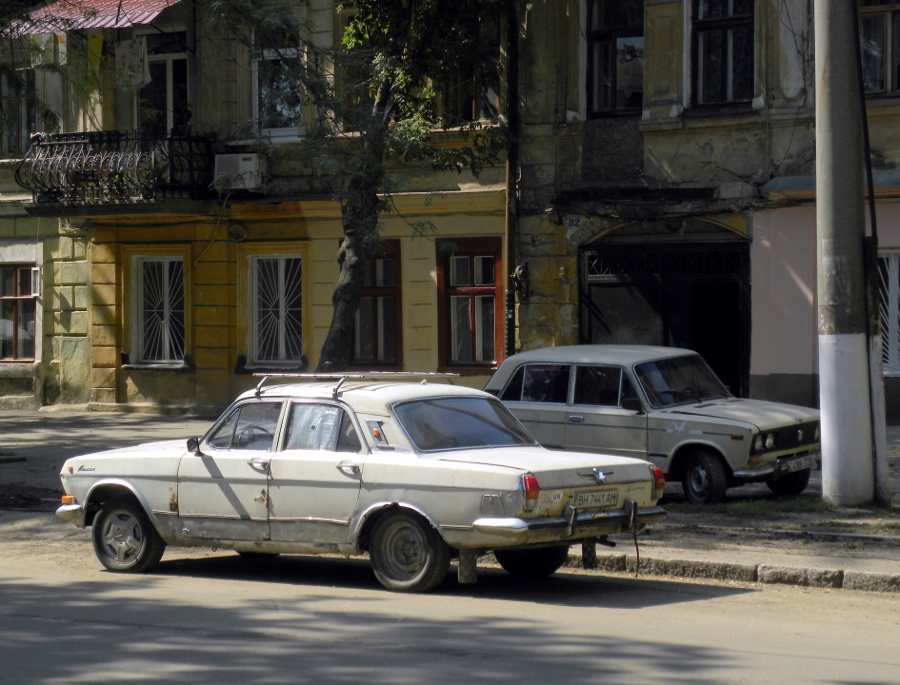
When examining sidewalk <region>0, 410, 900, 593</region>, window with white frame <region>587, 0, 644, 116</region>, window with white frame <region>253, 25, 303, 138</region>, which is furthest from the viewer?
window with white frame <region>253, 25, 303, 138</region>

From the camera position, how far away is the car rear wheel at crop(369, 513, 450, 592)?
26.9 ft

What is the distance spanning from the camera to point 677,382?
12.8m

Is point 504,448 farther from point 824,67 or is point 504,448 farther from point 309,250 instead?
point 309,250

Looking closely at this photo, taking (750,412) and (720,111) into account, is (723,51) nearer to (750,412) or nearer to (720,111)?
(720,111)

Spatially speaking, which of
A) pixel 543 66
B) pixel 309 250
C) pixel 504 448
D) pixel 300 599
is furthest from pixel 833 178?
pixel 309 250

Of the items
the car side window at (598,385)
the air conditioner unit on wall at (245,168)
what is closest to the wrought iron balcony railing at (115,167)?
the air conditioner unit on wall at (245,168)

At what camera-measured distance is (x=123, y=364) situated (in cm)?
2317

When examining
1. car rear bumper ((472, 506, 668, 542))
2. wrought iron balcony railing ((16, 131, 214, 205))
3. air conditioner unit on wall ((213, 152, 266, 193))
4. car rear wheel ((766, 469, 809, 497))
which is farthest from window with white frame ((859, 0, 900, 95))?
car rear bumper ((472, 506, 668, 542))

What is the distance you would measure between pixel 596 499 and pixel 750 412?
4.34 meters

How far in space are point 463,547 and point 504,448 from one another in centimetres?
95

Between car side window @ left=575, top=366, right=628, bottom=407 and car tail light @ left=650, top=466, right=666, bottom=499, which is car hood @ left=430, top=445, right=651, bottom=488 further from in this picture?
car side window @ left=575, top=366, right=628, bottom=407

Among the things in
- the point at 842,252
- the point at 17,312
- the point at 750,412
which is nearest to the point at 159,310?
the point at 17,312

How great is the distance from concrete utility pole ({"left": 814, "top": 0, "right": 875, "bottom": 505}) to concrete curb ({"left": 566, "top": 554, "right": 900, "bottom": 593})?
8.35 ft

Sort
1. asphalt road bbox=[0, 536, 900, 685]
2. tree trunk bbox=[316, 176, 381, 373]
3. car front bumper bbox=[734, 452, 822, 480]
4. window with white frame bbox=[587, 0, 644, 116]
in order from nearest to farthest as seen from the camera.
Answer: asphalt road bbox=[0, 536, 900, 685]
car front bumper bbox=[734, 452, 822, 480]
tree trunk bbox=[316, 176, 381, 373]
window with white frame bbox=[587, 0, 644, 116]
